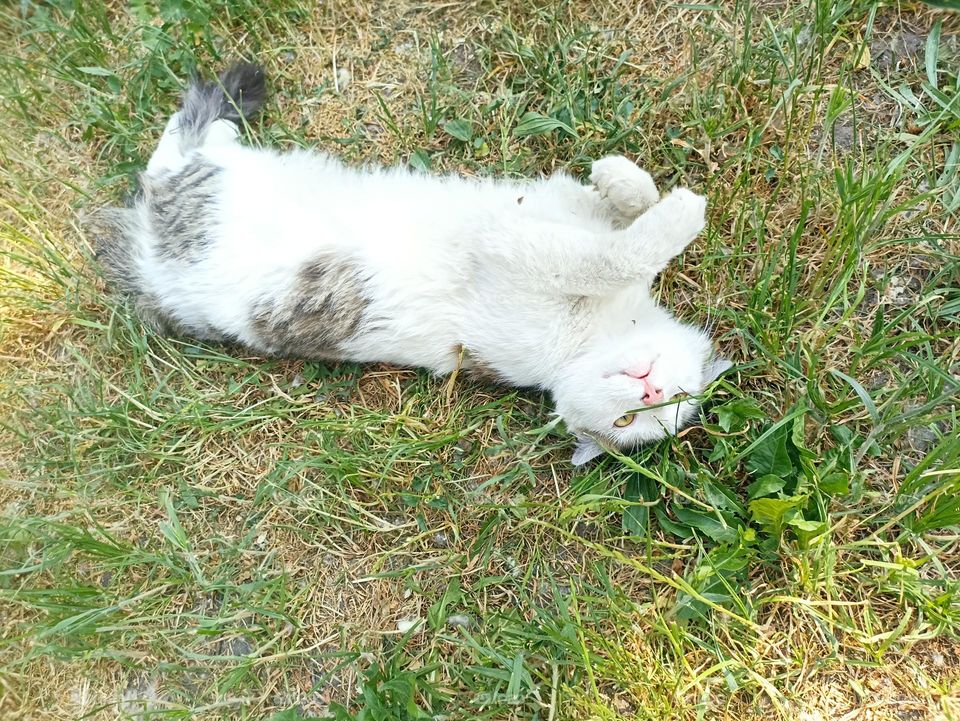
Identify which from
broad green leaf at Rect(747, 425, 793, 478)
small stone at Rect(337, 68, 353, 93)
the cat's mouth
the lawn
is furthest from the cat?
small stone at Rect(337, 68, 353, 93)

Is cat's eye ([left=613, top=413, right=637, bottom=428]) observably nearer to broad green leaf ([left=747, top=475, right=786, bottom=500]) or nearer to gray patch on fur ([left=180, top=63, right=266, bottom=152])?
broad green leaf ([left=747, top=475, right=786, bottom=500])

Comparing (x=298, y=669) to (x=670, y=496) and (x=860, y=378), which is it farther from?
(x=860, y=378)

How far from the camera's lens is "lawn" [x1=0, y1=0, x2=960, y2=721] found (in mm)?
2814

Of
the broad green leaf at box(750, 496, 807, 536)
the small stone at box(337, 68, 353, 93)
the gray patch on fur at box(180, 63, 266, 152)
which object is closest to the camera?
the broad green leaf at box(750, 496, 807, 536)

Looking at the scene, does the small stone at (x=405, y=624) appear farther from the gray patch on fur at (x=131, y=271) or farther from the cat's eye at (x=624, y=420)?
the gray patch on fur at (x=131, y=271)

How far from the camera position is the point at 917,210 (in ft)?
9.83

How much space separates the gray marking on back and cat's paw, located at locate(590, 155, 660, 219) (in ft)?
6.20

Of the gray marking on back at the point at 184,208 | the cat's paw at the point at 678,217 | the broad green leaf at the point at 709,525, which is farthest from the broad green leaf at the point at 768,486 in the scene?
the gray marking on back at the point at 184,208

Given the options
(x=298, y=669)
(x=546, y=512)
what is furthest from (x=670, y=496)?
(x=298, y=669)

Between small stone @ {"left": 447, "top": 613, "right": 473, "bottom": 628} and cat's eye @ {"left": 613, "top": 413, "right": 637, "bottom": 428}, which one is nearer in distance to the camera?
cat's eye @ {"left": 613, "top": 413, "right": 637, "bottom": 428}

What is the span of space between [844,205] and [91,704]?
4.44m

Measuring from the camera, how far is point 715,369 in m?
2.92

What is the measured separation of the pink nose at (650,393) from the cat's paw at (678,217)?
23.8 inches

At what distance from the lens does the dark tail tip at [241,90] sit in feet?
11.1
